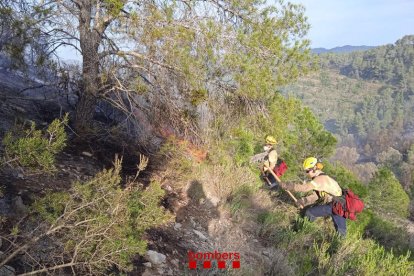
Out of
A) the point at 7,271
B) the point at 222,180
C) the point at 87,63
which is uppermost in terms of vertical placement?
the point at 87,63

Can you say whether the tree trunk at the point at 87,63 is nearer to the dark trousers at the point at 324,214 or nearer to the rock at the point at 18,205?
the rock at the point at 18,205

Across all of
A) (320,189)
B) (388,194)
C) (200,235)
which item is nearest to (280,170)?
(320,189)

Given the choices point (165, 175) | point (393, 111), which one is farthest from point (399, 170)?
point (393, 111)

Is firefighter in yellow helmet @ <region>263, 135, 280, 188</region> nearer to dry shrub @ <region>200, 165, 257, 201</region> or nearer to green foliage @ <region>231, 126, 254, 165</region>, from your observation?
green foliage @ <region>231, 126, 254, 165</region>

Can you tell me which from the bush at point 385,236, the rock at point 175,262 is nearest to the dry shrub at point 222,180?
the rock at point 175,262

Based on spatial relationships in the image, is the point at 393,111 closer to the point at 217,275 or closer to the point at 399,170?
the point at 399,170

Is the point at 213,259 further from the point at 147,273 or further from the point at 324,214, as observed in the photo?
the point at 324,214

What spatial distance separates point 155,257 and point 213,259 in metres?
0.55

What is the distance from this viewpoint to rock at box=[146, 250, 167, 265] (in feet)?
11.0

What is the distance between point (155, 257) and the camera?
3.41 m

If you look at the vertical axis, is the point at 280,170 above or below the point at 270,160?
below

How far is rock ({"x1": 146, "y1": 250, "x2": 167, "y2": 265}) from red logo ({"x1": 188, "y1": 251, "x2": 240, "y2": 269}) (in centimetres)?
25

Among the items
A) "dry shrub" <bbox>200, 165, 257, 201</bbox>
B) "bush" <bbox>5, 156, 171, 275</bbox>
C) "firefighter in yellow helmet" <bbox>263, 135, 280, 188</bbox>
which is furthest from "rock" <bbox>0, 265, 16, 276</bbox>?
"firefighter in yellow helmet" <bbox>263, 135, 280, 188</bbox>

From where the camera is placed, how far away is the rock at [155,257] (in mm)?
3367
